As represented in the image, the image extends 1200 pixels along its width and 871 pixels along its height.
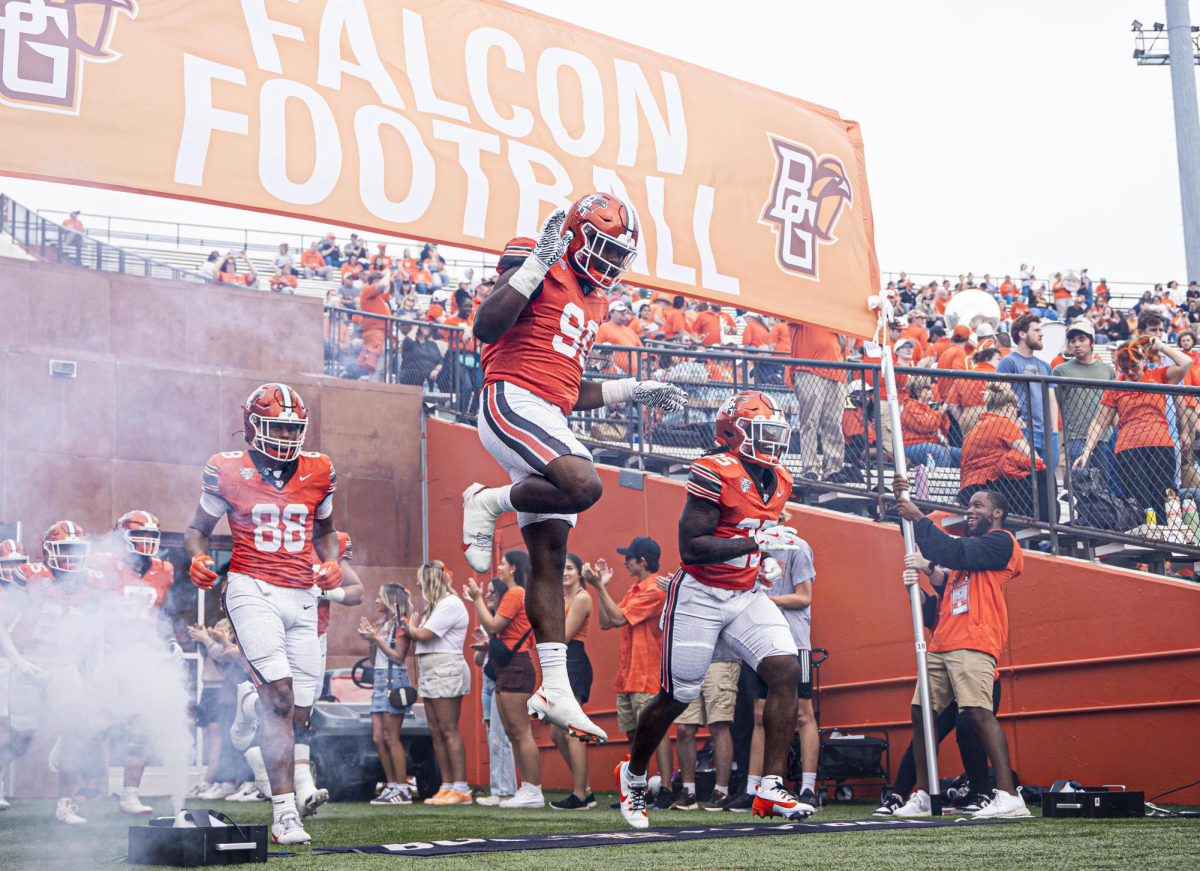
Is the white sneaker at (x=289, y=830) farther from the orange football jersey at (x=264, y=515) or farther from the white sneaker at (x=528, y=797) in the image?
the white sneaker at (x=528, y=797)

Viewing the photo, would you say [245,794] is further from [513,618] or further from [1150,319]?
[1150,319]

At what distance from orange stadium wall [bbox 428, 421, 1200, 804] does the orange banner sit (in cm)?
255

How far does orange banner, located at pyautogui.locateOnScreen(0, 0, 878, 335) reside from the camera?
8086mm

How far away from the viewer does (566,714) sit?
635 centimetres

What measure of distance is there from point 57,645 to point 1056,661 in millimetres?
7746

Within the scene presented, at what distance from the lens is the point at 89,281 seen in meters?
15.9

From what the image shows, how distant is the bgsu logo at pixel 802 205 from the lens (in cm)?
1092

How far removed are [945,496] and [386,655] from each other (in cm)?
521

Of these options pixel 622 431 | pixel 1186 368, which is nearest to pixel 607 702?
pixel 622 431

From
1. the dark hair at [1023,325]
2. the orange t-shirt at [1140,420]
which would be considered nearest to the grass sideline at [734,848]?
the orange t-shirt at [1140,420]

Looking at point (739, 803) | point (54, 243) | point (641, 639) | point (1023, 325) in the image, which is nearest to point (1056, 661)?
point (739, 803)

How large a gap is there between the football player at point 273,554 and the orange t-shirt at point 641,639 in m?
3.75

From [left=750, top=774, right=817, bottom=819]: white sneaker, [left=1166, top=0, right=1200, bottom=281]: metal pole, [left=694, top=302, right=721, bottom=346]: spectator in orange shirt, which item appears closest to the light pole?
[left=1166, top=0, right=1200, bottom=281]: metal pole

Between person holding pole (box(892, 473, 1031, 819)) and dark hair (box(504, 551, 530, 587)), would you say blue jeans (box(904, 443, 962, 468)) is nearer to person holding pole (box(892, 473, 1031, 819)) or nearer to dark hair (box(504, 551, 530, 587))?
person holding pole (box(892, 473, 1031, 819))
